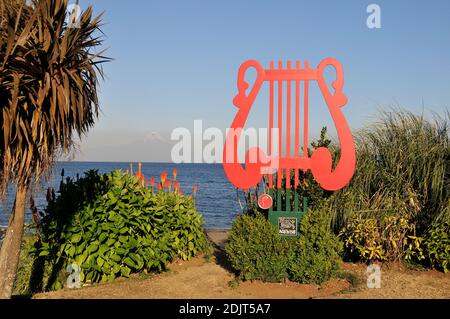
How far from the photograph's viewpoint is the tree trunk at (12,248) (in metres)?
5.97

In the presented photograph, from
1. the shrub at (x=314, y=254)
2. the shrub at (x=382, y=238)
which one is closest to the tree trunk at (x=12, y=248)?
the shrub at (x=314, y=254)

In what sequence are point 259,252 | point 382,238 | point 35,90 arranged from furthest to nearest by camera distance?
1. point 382,238
2. point 259,252
3. point 35,90

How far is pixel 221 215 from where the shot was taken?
31.6m

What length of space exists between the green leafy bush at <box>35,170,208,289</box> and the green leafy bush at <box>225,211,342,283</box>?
4.91 feet

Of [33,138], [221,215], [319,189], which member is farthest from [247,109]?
[221,215]

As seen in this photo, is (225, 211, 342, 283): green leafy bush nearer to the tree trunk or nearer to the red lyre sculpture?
the red lyre sculpture

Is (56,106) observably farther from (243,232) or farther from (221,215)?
(221,215)

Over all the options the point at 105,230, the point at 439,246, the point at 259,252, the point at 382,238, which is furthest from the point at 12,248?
the point at 439,246

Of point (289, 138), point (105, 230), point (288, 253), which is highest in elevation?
point (289, 138)

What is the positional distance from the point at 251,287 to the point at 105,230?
2.51m

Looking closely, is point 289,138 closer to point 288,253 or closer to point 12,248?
point 288,253

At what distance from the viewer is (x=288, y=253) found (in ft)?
24.2

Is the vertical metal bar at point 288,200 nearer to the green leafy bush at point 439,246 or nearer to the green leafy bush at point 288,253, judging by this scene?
the green leafy bush at point 288,253

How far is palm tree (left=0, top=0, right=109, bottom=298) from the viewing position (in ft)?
17.8
